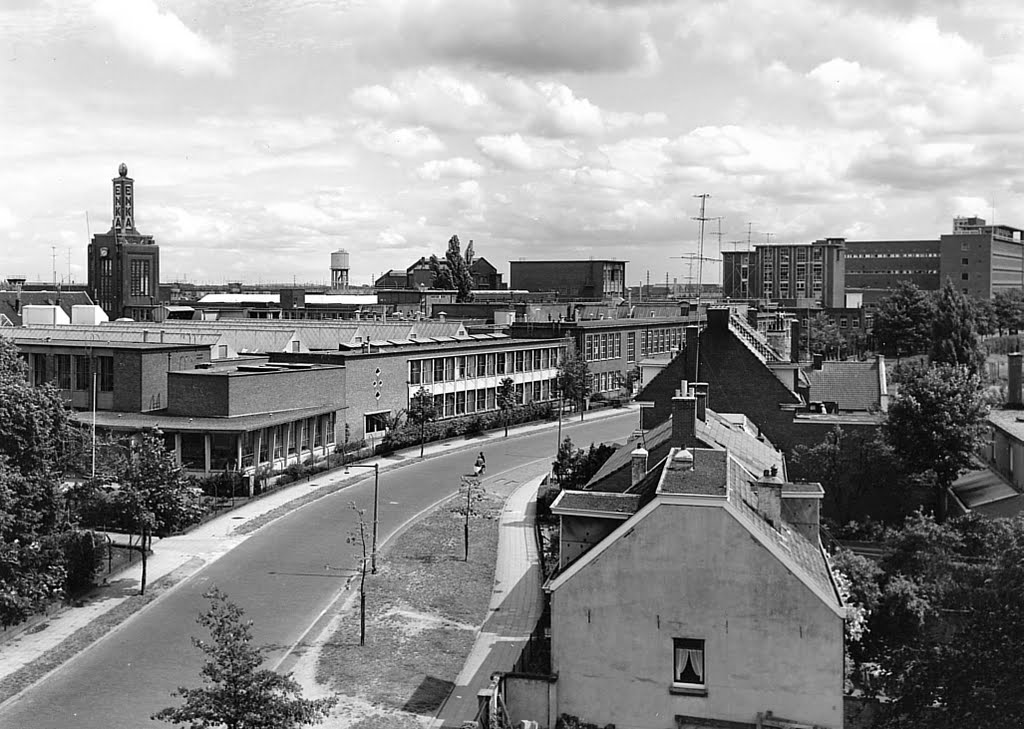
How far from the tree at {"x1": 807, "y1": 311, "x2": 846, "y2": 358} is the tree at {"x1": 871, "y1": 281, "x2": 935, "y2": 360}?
483 cm

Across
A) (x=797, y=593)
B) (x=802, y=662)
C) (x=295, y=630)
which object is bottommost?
(x=295, y=630)

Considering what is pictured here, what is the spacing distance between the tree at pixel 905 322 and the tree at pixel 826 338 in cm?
483

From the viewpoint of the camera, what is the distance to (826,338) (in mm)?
121750

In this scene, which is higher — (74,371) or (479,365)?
(74,371)

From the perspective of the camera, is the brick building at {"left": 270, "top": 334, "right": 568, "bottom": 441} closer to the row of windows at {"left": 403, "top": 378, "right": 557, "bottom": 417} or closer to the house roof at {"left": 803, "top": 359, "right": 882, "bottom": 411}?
the row of windows at {"left": 403, "top": 378, "right": 557, "bottom": 417}

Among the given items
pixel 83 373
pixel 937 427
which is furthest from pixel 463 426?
pixel 937 427

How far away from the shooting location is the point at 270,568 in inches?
1453

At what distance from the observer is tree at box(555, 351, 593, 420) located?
79625 mm

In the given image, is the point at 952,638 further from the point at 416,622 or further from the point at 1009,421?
the point at 1009,421

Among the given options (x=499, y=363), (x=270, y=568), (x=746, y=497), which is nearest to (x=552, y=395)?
(x=499, y=363)

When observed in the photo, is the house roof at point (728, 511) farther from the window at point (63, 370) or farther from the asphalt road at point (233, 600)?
the window at point (63, 370)

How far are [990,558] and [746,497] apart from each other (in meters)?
5.57

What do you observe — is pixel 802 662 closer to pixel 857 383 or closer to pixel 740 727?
pixel 740 727

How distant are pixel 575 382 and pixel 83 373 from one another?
36.6 metres
